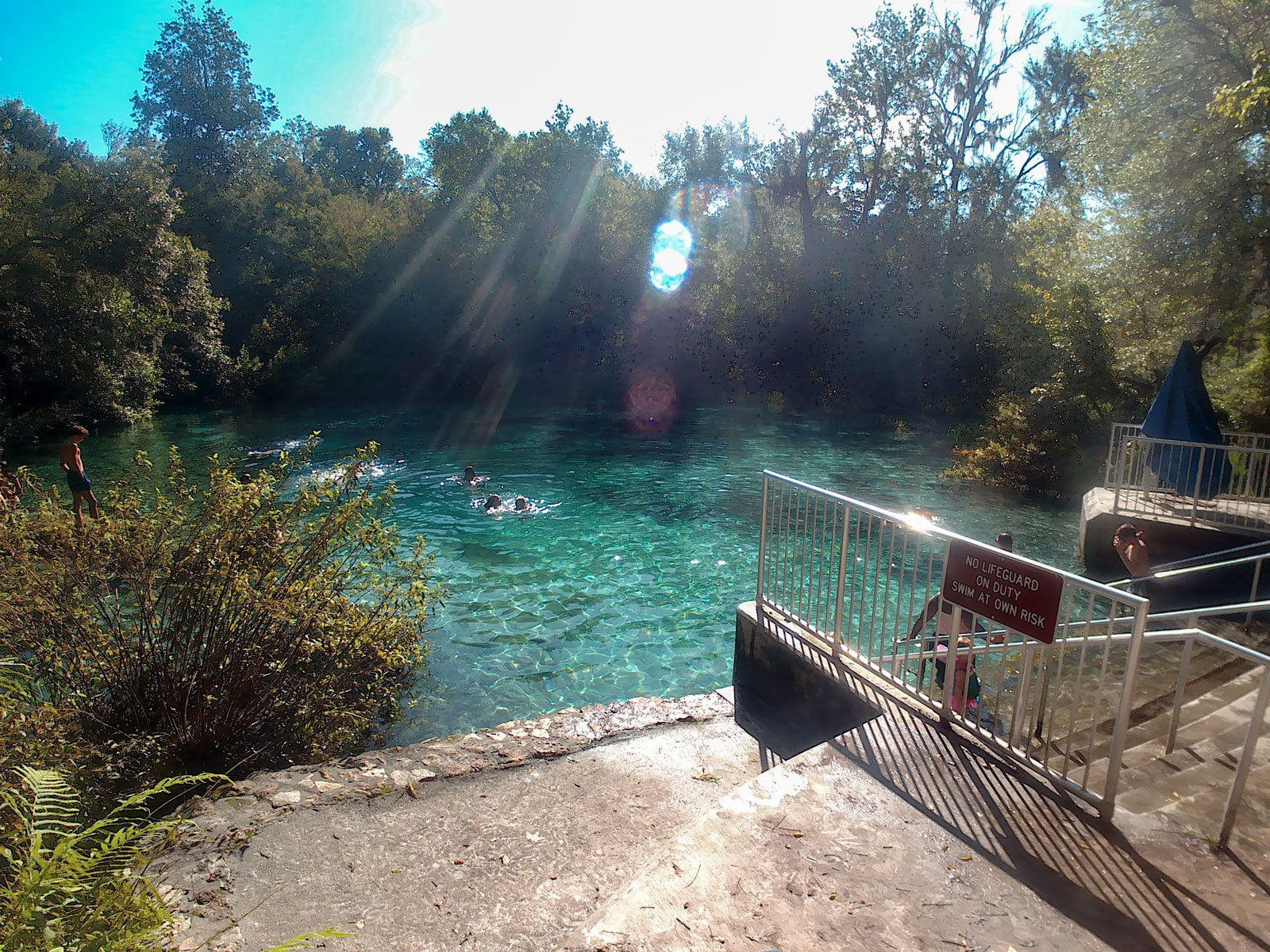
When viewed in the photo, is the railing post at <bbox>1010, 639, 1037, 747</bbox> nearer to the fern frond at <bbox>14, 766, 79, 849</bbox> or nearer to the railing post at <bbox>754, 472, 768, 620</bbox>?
the railing post at <bbox>754, 472, 768, 620</bbox>

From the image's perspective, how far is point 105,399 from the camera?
27219 millimetres

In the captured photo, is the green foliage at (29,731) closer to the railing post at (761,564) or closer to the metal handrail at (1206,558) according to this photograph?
the railing post at (761,564)

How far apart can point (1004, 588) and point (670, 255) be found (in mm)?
39573

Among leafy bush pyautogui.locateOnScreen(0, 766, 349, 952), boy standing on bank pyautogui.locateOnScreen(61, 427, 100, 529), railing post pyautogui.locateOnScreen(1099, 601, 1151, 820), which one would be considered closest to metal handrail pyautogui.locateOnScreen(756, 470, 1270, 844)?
railing post pyautogui.locateOnScreen(1099, 601, 1151, 820)

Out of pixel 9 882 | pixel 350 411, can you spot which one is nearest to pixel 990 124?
pixel 350 411

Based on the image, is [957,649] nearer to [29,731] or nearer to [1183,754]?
[1183,754]

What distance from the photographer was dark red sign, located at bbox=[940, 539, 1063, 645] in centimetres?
368

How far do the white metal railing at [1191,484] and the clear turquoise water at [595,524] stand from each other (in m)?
1.78

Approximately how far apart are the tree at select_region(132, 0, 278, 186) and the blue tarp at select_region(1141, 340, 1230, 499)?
64.4 metres

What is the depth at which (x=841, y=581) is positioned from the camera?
16.7 feet

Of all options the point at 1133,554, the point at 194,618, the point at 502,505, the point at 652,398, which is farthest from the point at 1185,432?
the point at 652,398

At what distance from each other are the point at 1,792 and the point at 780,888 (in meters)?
3.48

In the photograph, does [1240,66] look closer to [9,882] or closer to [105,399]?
[9,882]

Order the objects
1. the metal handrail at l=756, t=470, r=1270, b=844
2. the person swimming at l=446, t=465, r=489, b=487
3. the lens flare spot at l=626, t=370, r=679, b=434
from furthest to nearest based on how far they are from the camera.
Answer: the lens flare spot at l=626, t=370, r=679, b=434
the person swimming at l=446, t=465, r=489, b=487
the metal handrail at l=756, t=470, r=1270, b=844
